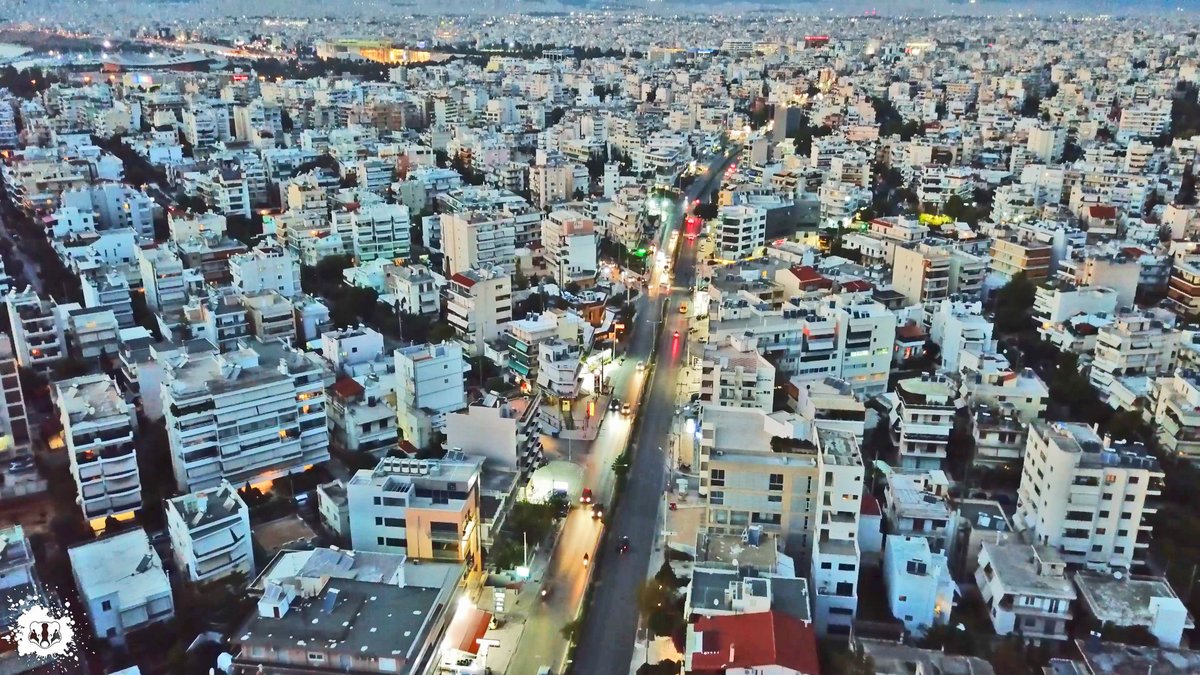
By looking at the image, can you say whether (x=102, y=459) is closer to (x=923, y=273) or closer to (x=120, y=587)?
(x=120, y=587)

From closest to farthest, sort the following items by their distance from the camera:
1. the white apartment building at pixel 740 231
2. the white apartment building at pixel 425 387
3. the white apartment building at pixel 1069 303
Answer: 1. the white apartment building at pixel 425 387
2. the white apartment building at pixel 1069 303
3. the white apartment building at pixel 740 231

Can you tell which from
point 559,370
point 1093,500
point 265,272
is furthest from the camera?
point 265,272

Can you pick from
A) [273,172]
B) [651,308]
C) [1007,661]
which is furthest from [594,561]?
[273,172]

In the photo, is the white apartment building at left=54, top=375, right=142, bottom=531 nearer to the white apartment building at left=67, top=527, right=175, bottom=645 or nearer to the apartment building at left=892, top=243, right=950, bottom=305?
the white apartment building at left=67, top=527, right=175, bottom=645

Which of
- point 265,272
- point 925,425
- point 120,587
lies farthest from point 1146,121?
point 120,587

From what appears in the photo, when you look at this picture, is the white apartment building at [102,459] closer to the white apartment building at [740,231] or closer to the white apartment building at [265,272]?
the white apartment building at [265,272]

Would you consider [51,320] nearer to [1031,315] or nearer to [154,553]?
[154,553]

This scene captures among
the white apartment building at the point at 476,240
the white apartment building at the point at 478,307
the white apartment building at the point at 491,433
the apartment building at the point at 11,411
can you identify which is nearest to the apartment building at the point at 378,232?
the white apartment building at the point at 476,240

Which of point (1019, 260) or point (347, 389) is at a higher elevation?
point (1019, 260)
